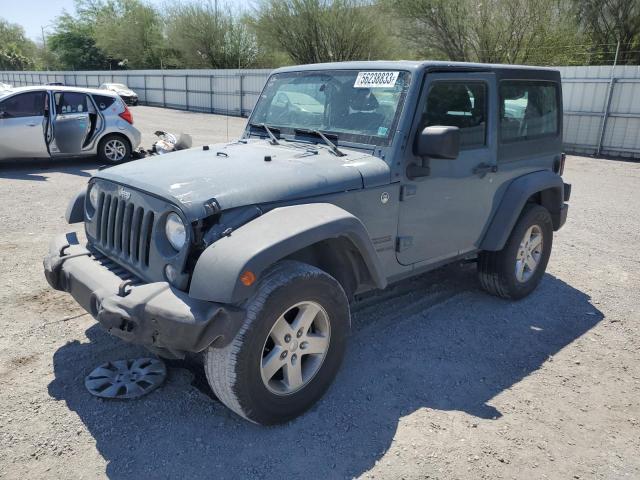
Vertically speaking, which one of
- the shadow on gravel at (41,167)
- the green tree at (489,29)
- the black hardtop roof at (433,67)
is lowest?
the shadow on gravel at (41,167)

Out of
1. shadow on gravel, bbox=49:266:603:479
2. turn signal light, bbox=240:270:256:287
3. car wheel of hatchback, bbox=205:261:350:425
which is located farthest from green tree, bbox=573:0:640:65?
turn signal light, bbox=240:270:256:287

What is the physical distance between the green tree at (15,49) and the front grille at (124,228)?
73.0m

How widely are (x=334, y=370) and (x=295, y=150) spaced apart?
1.54 metres

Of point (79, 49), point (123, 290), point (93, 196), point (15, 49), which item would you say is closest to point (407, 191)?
point (123, 290)

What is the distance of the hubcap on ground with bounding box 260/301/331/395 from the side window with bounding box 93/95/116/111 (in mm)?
9276

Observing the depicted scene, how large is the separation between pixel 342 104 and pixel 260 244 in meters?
1.65

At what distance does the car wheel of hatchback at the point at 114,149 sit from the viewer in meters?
10.8

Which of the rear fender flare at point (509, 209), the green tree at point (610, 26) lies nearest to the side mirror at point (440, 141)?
the rear fender flare at point (509, 209)

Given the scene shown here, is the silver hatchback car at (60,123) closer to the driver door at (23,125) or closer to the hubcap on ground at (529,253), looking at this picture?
the driver door at (23,125)

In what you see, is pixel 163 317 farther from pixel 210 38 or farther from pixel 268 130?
pixel 210 38

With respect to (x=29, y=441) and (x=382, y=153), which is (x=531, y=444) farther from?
(x=29, y=441)

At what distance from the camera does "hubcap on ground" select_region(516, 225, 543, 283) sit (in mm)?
4727

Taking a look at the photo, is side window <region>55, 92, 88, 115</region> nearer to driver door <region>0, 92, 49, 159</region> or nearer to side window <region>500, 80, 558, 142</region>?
driver door <region>0, 92, 49, 159</region>

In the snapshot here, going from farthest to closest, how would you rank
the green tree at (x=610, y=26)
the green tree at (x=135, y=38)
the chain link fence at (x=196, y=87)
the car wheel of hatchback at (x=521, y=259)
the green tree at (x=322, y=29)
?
the green tree at (x=135, y=38)
the green tree at (x=322, y=29)
the chain link fence at (x=196, y=87)
the green tree at (x=610, y=26)
the car wheel of hatchback at (x=521, y=259)
